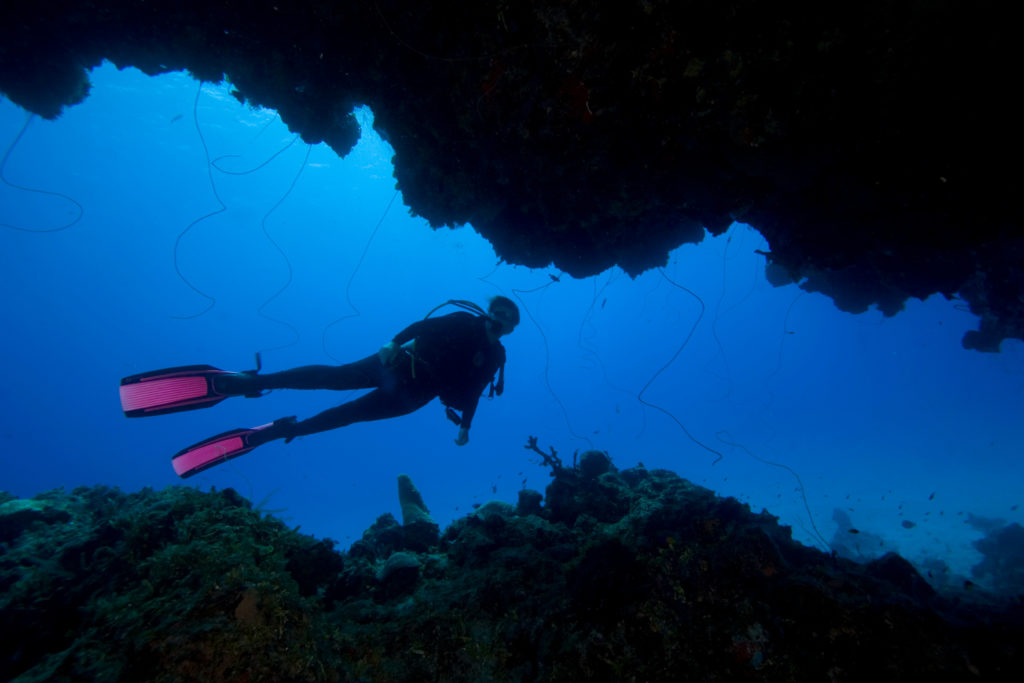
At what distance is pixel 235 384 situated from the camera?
5562 mm

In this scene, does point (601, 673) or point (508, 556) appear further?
point (508, 556)

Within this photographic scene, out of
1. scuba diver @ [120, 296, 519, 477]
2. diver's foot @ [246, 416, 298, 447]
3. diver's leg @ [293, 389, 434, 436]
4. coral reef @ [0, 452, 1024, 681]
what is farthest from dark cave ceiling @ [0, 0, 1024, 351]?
diver's foot @ [246, 416, 298, 447]

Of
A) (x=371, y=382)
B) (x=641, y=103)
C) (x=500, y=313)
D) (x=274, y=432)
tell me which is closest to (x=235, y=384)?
(x=274, y=432)

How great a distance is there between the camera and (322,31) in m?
5.62

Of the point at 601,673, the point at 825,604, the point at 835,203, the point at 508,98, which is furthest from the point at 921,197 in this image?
the point at 601,673

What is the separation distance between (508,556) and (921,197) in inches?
241

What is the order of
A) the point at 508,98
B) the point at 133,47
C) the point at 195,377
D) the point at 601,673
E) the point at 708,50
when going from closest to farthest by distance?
the point at 601,673 < the point at 708,50 < the point at 508,98 < the point at 195,377 < the point at 133,47

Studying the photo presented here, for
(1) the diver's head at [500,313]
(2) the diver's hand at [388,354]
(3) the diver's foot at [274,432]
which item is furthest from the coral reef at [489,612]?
(1) the diver's head at [500,313]

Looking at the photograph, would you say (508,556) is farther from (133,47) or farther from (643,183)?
(133,47)

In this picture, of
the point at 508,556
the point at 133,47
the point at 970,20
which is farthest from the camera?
the point at 133,47

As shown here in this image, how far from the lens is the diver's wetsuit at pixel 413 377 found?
5918 millimetres

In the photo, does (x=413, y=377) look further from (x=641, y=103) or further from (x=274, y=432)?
(x=641, y=103)

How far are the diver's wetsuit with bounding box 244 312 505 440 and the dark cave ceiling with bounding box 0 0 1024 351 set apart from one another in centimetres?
223

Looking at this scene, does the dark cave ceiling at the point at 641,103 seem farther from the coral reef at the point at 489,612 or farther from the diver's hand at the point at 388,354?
the coral reef at the point at 489,612
